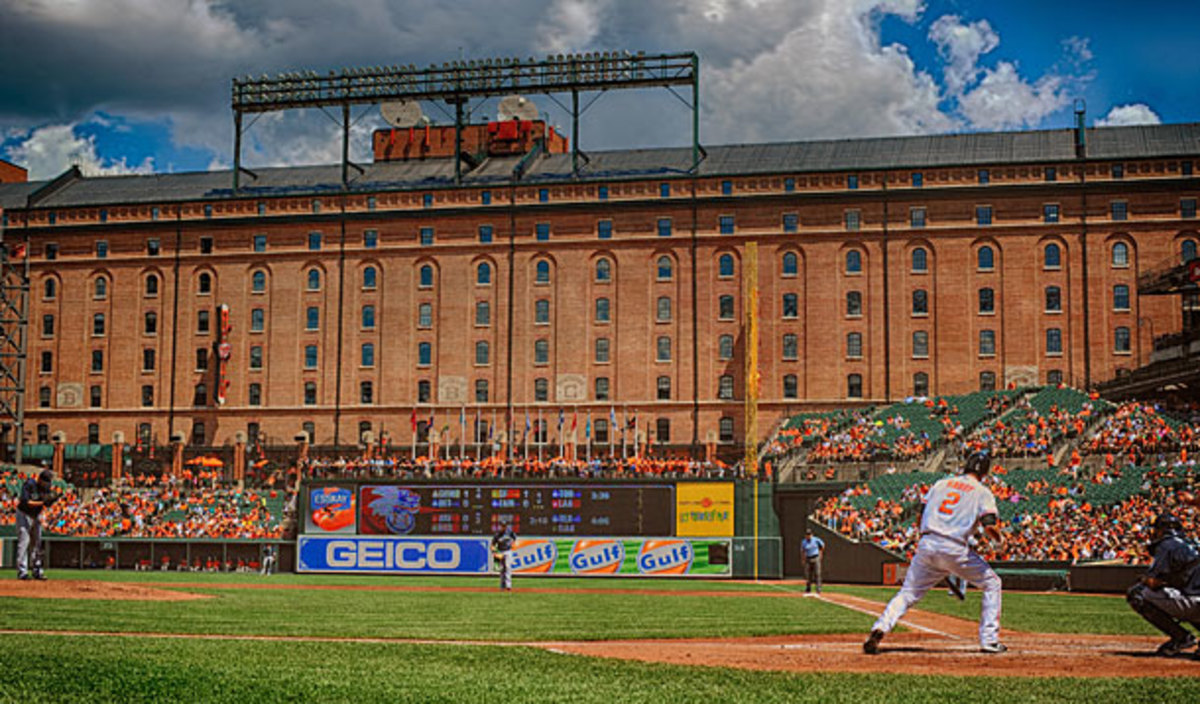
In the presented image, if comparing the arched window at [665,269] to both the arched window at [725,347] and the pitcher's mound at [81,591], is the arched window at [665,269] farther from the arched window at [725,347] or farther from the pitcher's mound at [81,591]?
the pitcher's mound at [81,591]

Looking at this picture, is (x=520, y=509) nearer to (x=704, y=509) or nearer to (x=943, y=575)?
(x=704, y=509)

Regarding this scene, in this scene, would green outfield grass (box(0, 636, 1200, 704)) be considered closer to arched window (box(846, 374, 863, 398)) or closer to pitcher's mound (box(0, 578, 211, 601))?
pitcher's mound (box(0, 578, 211, 601))

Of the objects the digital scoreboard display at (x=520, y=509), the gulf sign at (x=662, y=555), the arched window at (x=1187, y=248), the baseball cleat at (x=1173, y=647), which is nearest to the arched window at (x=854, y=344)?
the arched window at (x=1187, y=248)

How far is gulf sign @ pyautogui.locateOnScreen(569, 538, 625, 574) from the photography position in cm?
5006

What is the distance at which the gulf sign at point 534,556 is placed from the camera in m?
50.2

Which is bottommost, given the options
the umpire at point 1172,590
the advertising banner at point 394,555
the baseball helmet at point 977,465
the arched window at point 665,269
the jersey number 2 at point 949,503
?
the advertising banner at point 394,555

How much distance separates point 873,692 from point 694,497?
3876 cm

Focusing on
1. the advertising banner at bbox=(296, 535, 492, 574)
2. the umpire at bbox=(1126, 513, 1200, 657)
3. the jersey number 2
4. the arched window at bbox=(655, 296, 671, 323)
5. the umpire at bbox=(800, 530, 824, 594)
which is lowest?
the advertising banner at bbox=(296, 535, 492, 574)

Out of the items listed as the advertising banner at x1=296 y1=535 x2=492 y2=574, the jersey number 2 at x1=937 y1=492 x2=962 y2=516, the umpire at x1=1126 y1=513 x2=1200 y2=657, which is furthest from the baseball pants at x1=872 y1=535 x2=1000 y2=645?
the advertising banner at x1=296 y1=535 x2=492 y2=574

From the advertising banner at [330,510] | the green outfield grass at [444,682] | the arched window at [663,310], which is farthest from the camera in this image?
the arched window at [663,310]

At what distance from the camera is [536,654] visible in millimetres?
15234

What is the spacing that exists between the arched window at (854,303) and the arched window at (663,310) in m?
10.3

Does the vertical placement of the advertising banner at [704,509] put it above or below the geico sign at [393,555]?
above

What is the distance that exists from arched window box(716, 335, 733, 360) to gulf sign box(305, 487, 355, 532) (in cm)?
2886
